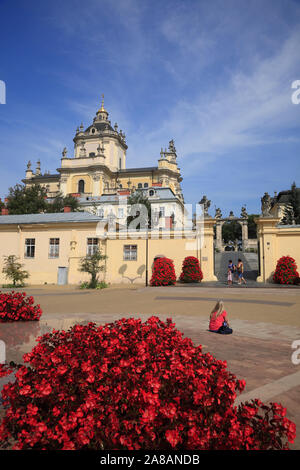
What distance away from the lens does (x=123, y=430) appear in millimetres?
2428

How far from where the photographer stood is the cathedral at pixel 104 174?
61.2 metres

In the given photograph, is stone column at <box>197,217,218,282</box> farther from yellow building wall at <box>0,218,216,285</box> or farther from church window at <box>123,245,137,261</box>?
church window at <box>123,245,137,261</box>

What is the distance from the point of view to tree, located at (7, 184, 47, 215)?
42281 mm

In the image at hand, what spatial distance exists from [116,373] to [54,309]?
9.82 meters

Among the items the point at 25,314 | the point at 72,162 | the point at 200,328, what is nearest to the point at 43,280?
the point at 25,314

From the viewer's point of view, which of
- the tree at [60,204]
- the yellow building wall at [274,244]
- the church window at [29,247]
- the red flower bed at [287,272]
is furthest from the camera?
the tree at [60,204]

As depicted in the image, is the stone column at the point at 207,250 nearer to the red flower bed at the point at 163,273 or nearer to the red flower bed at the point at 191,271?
the red flower bed at the point at 191,271

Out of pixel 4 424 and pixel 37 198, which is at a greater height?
pixel 37 198

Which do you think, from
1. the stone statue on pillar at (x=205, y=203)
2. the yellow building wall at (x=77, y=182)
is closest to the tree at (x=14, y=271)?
the stone statue on pillar at (x=205, y=203)

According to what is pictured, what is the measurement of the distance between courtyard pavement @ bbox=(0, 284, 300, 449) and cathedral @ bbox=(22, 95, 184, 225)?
45.9 m

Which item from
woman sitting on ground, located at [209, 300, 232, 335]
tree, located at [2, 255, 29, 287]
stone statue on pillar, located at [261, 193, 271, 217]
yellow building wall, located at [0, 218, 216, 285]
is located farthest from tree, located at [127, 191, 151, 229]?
woman sitting on ground, located at [209, 300, 232, 335]

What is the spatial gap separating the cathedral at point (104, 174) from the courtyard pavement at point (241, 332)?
45.9m

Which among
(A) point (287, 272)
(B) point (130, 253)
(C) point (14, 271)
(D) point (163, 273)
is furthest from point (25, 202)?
(A) point (287, 272)
